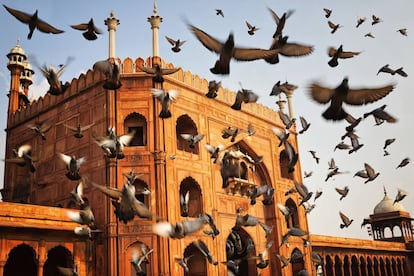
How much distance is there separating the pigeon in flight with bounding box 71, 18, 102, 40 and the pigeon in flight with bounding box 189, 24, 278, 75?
230cm

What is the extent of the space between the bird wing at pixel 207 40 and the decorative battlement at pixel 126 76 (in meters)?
8.80

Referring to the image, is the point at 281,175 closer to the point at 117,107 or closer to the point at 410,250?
the point at 117,107

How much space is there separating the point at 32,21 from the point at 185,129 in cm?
1108

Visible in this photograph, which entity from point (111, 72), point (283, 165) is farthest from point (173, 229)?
point (283, 165)

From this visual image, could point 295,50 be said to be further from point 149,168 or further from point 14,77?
point 14,77

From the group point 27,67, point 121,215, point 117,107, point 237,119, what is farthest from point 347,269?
point 121,215

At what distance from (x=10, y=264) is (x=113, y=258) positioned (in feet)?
13.1

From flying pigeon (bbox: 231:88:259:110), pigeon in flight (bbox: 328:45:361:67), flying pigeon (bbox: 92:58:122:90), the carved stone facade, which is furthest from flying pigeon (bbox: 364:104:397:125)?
the carved stone facade

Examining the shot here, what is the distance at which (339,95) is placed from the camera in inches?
204

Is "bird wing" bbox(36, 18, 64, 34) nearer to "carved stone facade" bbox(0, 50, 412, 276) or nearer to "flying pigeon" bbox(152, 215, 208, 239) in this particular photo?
"flying pigeon" bbox(152, 215, 208, 239)

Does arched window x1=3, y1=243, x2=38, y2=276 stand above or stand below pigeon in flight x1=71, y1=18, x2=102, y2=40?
below

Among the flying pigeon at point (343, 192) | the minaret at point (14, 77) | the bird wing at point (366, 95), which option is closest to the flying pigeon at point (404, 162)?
the flying pigeon at point (343, 192)

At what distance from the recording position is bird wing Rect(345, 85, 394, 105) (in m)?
5.25

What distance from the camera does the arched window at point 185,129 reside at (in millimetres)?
16219
